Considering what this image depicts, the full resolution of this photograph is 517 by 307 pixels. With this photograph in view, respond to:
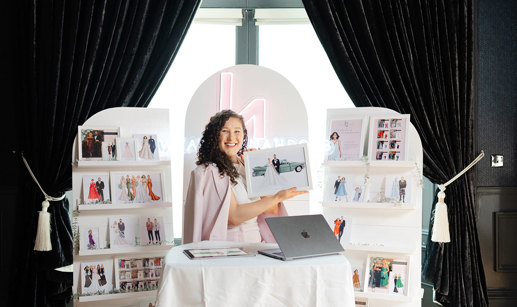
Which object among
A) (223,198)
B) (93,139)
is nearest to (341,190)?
(223,198)

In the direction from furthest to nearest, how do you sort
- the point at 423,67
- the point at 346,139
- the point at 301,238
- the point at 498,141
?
1. the point at 498,141
2. the point at 423,67
3. the point at 346,139
4. the point at 301,238

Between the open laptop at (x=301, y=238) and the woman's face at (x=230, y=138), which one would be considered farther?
the woman's face at (x=230, y=138)

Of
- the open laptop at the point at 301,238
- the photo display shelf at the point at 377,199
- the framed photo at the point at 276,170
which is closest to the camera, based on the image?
the open laptop at the point at 301,238

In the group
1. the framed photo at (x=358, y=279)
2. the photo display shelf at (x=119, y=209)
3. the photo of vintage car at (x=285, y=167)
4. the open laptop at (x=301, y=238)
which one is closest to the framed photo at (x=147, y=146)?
the photo display shelf at (x=119, y=209)

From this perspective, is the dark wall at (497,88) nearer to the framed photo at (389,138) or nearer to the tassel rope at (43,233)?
the framed photo at (389,138)

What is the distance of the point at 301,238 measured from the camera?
8.21 ft

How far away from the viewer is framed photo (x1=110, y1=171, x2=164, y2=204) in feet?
11.1

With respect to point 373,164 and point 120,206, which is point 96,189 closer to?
point 120,206

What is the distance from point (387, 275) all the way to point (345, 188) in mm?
589

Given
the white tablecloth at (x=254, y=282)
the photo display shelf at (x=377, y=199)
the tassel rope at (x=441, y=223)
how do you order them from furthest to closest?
the tassel rope at (x=441, y=223)
the photo display shelf at (x=377, y=199)
the white tablecloth at (x=254, y=282)

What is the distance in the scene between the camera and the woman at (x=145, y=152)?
344cm

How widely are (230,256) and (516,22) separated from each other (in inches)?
113

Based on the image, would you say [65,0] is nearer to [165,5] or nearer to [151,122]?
[165,5]

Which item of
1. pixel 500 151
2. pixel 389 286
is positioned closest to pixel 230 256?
pixel 389 286
